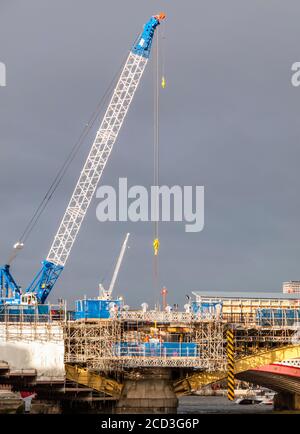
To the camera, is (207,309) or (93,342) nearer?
(93,342)

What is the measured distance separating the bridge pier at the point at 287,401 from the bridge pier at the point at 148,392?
134 ft

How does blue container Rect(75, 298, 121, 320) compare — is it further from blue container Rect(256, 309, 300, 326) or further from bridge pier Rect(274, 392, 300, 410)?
bridge pier Rect(274, 392, 300, 410)

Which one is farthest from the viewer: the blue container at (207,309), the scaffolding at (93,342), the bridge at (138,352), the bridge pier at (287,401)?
the bridge pier at (287,401)

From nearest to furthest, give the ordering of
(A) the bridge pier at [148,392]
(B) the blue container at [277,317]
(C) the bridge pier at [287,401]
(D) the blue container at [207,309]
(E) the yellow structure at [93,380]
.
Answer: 1. (A) the bridge pier at [148,392]
2. (D) the blue container at [207,309]
3. (E) the yellow structure at [93,380]
4. (B) the blue container at [277,317]
5. (C) the bridge pier at [287,401]

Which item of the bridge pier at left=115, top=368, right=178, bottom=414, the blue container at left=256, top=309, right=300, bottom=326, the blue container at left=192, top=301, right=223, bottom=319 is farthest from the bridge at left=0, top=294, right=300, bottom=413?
the blue container at left=192, top=301, right=223, bottom=319

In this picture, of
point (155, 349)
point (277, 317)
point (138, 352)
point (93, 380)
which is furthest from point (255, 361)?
point (93, 380)

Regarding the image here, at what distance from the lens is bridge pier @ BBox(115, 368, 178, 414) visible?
138875 millimetres

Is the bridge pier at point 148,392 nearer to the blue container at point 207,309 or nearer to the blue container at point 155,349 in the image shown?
the blue container at point 155,349

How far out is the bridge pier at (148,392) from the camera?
138875mm

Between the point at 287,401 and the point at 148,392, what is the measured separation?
158 ft

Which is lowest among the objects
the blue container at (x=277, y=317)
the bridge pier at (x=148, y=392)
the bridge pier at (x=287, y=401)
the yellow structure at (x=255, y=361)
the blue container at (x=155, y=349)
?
the bridge pier at (x=287, y=401)

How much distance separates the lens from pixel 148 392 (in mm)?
139750

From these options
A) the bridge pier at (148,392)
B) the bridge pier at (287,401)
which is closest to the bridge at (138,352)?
the bridge pier at (148,392)

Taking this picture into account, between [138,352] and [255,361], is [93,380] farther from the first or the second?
[255,361]
